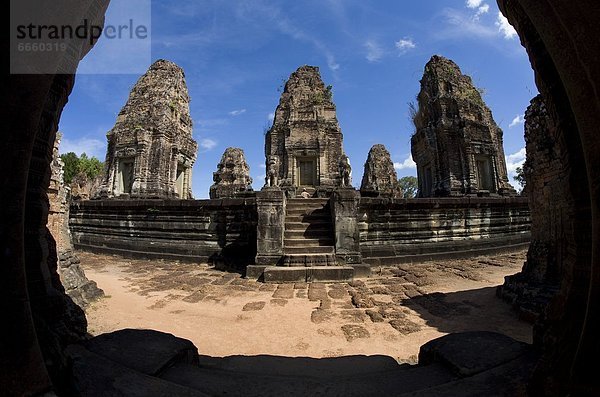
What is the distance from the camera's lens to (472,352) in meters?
1.79

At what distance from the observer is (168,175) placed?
53.4ft

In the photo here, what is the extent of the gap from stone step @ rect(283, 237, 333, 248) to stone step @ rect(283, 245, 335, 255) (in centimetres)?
22

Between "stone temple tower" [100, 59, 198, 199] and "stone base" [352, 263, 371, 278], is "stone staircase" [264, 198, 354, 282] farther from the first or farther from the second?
"stone temple tower" [100, 59, 198, 199]

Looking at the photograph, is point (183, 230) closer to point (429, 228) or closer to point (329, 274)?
point (329, 274)

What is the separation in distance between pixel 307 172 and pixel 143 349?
14.6 meters

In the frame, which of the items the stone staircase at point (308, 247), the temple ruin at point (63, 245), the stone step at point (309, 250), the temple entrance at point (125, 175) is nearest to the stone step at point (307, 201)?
the stone staircase at point (308, 247)

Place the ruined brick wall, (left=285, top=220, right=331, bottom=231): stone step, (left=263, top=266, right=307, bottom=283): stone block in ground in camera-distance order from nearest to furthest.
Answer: the ruined brick wall < (left=263, top=266, right=307, bottom=283): stone block in ground < (left=285, top=220, right=331, bottom=231): stone step

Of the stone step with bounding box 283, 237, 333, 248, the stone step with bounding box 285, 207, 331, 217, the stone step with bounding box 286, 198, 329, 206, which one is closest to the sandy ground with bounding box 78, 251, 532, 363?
the stone step with bounding box 283, 237, 333, 248

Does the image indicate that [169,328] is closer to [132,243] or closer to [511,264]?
[132,243]

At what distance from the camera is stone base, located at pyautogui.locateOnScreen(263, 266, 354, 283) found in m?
6.06

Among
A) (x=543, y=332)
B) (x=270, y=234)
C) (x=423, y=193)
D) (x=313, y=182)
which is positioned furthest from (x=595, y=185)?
(x=423, y=193)

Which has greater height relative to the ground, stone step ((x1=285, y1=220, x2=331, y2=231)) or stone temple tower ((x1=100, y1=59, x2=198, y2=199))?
stone temple tower ((x1=100, y1=59, x2=198, y2=199))

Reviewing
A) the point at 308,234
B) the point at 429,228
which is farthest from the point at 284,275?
the point at 429,228

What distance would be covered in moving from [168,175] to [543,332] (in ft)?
56.6
